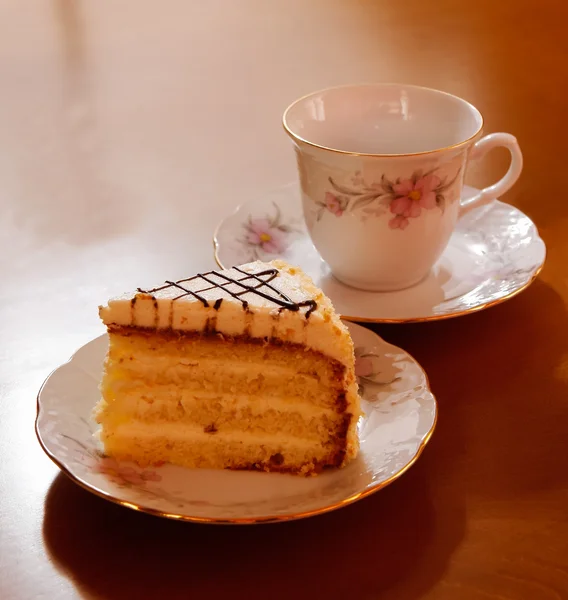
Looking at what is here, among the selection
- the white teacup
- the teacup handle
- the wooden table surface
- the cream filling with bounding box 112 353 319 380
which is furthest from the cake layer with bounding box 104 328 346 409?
the teacup handle

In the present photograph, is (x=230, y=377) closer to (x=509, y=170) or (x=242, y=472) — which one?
(x=242, y=472)

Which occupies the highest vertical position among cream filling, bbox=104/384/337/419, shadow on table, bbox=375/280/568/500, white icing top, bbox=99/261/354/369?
white icing top, bbox=99/261/354/369

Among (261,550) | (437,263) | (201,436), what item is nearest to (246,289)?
(201,436)

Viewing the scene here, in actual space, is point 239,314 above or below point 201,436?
above

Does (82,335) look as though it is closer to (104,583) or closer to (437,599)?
(104,583)

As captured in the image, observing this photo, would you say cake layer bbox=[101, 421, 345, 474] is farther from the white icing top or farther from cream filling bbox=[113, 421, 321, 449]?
the white icing top

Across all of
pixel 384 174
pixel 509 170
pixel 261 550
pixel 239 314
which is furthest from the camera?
pixel 509 170
